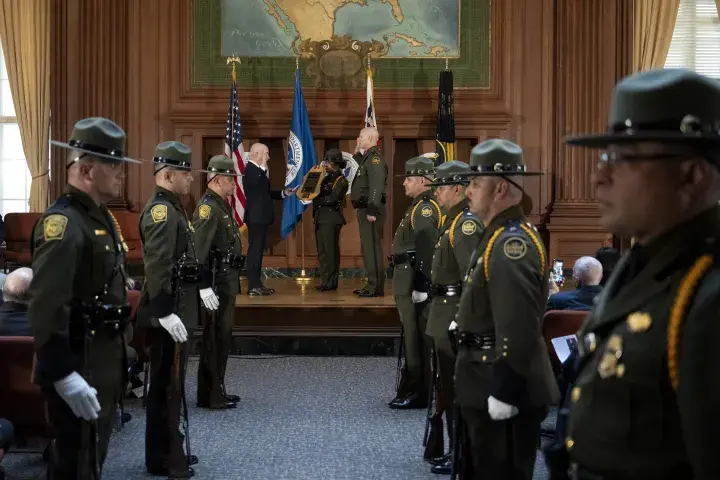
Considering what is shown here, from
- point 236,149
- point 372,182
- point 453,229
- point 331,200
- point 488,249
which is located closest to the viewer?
point 488,249

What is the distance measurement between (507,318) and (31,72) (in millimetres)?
10317

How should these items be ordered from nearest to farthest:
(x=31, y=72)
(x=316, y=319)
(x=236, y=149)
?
(x=316, y=319)
(x=236, y=149)
(x=31, y=72)

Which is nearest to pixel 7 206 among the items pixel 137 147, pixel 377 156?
pixel 137 147

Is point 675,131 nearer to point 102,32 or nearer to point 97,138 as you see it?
point 97,138

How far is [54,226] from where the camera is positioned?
2910 mm

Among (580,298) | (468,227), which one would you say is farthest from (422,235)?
(468,227)

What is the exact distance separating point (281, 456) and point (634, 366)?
143 inches

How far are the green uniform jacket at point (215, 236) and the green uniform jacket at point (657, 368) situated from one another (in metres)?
4.27

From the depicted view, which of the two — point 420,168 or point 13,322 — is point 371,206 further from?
point 13,322

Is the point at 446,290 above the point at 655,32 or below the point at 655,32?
below

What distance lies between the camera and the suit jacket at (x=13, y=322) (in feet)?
15.1

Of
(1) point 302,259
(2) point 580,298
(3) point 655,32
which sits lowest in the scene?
(1) point 302,259

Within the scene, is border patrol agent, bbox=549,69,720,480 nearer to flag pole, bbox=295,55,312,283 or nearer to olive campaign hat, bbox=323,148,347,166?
olive campaign hat, bbox=323,148,347,166

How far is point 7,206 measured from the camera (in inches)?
470
